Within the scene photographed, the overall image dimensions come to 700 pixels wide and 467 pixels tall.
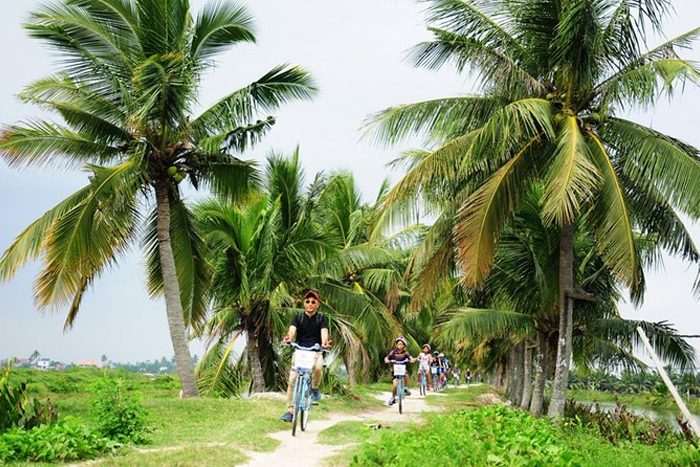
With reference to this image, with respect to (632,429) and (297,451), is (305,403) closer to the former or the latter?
(297,451)

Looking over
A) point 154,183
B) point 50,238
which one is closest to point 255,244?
point 154,183

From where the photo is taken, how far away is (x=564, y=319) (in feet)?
42.2

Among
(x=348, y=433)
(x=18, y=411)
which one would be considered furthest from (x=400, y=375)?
(x=18, y=411)

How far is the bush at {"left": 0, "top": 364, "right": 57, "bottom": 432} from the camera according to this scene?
7098 millimetres

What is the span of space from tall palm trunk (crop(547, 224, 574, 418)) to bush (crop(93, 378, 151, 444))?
26.8ft

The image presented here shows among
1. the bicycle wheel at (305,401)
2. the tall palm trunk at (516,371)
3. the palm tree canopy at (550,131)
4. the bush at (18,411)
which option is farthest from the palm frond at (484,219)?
the tall palm trunk at (516,371)

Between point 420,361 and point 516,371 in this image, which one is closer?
point 420,361

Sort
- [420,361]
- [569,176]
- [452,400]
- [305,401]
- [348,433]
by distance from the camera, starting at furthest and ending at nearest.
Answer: [452,400] → [420,361] → [569,176] → [348,433] → [305,401]

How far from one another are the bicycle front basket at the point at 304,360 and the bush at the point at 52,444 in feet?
8.17

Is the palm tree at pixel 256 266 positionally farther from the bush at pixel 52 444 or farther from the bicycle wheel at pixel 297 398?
the bush at pixel 52 444

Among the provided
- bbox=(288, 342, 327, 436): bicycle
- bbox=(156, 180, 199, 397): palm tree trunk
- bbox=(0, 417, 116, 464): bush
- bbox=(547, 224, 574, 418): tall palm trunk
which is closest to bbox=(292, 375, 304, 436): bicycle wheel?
bbox=(288, 342, 327, 436): bicycle

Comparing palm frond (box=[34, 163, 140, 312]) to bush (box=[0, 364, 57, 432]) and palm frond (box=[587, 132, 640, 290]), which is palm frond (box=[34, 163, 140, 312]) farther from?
palm frond (box=[587, 132, 640, 290])

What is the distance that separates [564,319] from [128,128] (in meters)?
9.45

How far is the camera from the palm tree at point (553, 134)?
1113 centimetres
